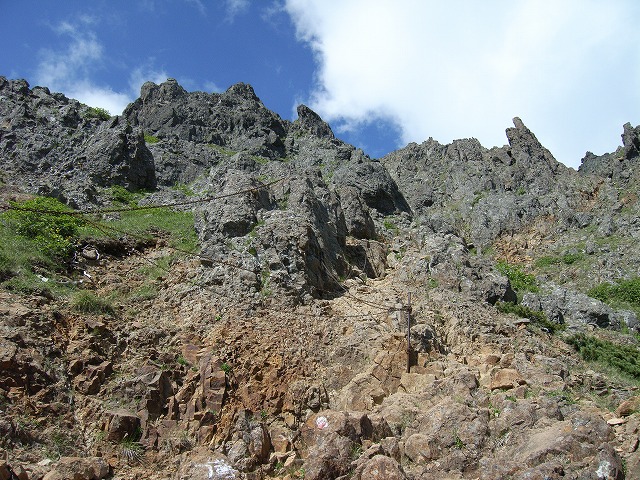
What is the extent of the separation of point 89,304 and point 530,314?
1172 centimetres

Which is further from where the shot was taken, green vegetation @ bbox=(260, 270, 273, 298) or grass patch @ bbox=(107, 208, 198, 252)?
grass patch @ bbox=(107, 208, 198, 252)

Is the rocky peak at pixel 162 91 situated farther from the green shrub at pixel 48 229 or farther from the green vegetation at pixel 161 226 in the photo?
the green shrub at pixel 48 229

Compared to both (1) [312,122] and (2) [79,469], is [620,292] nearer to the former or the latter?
(1) [312,122]

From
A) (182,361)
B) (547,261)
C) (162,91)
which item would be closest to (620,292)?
(547,261)

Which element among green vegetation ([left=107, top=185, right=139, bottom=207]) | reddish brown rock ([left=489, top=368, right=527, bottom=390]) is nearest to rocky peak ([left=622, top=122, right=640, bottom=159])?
green vegetation ([left=107, top=185, right=139, bottom=207])

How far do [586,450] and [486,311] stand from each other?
6.71 m

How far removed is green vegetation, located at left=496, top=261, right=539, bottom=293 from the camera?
26.0 meters

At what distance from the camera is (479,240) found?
35.0 meters

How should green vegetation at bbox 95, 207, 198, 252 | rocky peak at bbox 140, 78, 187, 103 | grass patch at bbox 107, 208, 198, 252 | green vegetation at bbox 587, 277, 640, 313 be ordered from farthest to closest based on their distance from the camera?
1. rocky peak at bbox 140, 78, 187, 103
2. green vegetation at bbox 587, 277, 640, 313
3. grass patch at bbox 107, 208, 198, 252
4. green vegetation at bbox 95, 207, 198, 252

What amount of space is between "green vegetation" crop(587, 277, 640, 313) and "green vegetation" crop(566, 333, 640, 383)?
8087 millimetres

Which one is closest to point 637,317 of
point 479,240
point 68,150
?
point 479,240

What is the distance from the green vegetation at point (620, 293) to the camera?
24.7 metres

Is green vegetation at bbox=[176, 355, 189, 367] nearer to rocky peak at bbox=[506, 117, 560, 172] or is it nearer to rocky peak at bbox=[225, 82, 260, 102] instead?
rocky peak at bbox=[225, 82, 260, 102]

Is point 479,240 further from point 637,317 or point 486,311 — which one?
point 486,311
